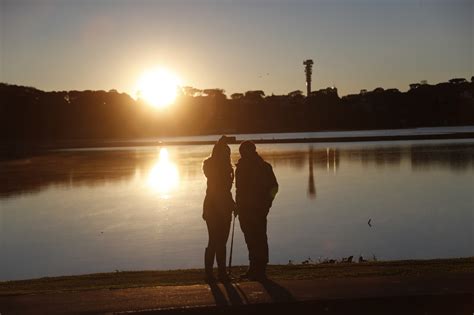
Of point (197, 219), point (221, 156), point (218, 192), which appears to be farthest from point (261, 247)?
point (197, 219)

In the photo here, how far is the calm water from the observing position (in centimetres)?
1554

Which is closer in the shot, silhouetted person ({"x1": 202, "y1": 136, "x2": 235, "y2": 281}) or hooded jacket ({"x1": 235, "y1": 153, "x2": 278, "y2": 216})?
silhouetted person ({"x1": 202, "y1": 136, "x2": 235, "y2": 281})

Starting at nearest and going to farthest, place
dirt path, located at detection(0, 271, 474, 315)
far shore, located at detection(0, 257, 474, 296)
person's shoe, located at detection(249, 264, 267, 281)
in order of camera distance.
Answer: dirt path, located at detection(0, 271, 474, 315), person's shoe, located at detection(249, 264, 267, 281), far shore, located at detection(0, 257, 474, 296)

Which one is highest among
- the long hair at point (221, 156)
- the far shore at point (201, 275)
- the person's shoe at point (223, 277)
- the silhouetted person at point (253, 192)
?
the long hair at point (221, 156)

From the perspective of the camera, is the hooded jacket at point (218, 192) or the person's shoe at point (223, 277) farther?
the hooded jacket at point (218, 192)

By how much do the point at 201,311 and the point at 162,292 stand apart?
0.89 m

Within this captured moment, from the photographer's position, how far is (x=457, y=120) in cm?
14900

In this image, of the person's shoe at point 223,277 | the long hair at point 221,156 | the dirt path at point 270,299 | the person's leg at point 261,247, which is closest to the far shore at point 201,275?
the person's leg at point 261,247

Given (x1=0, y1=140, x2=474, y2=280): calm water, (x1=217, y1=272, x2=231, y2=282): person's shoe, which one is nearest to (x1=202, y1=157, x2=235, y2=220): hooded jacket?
(x1=217, y1=272, x2=231, y2=282): person's shoe

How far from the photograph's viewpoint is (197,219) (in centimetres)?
2147

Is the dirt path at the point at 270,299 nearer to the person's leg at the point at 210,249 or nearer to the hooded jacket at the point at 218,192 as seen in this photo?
the person's leg at the point at 210,249

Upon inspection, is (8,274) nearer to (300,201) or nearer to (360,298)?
(360,298)

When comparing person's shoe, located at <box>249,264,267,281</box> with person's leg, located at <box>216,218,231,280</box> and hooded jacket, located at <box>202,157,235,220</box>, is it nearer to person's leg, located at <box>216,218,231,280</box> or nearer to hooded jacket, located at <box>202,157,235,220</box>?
person's leg, located at <box>216,218,231,280</box>

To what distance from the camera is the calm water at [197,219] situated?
612 inches
